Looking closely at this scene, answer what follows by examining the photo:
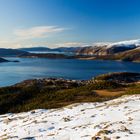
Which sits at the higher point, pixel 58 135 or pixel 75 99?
pixel 58 135

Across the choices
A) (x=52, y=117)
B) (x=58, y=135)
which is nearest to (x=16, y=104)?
(x=52, y=117)

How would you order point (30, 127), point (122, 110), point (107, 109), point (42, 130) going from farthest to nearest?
point (107, 109), point (122, 110), point (30, 127), point (42, 130)

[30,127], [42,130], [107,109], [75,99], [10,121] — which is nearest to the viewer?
[42,130]

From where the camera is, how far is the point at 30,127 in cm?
2192

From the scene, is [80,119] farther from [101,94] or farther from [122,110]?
[101,94]

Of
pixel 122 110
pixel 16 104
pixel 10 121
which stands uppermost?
pixel 122 110

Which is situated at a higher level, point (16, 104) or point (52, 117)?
point (52, 117)

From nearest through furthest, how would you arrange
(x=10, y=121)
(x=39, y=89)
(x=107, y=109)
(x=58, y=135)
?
(x=58, y=135)
(x=107, y=109)
(x=10, y=121)
(x=39, y=89)

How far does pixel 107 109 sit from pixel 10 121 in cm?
879

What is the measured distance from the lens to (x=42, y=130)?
2056cm

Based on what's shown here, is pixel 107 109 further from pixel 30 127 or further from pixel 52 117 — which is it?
pixel 30 127

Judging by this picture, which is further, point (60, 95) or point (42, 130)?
point (60, 95)

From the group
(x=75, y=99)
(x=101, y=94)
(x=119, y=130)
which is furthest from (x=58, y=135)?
(x=101, y=94)

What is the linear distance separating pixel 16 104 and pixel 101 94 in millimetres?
13395
